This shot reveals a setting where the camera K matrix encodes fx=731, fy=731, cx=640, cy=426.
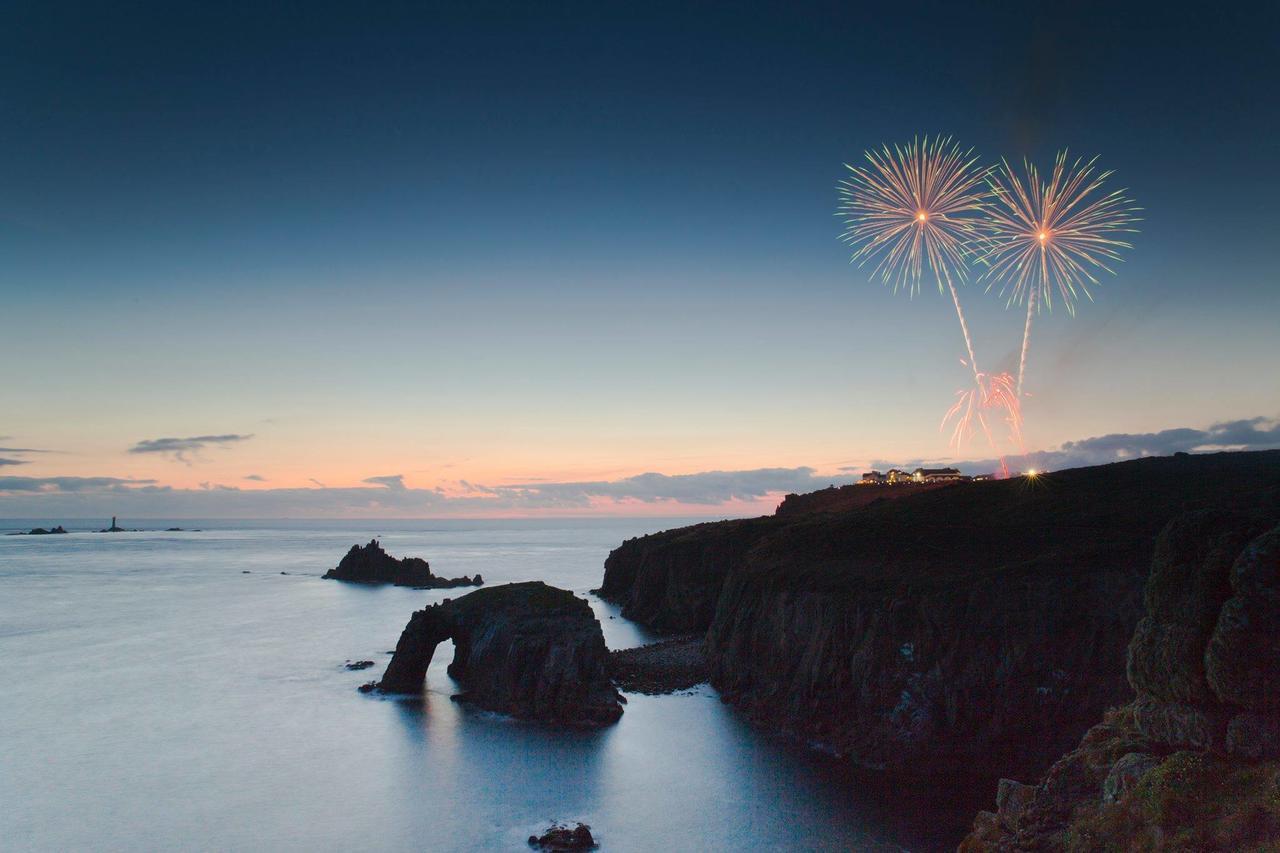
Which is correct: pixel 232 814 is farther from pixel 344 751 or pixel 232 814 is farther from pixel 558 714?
pixel 558 714

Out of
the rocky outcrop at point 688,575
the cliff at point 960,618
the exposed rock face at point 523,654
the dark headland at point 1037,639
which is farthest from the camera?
the rocky outcrop at point 688,575

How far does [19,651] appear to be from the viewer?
314 feet

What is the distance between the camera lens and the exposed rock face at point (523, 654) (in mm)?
61625

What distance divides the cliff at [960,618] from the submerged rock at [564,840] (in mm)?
21345

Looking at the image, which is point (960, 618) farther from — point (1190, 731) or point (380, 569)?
point (380, 569)

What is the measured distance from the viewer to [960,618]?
51469 millimetres

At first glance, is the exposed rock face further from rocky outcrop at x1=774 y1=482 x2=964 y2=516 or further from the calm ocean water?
rocky outcrop at x1=774 y1=482 x2=964 y2=516

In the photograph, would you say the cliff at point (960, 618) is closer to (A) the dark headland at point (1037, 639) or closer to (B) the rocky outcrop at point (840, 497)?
(A) the dark headland at point (1037, 639)

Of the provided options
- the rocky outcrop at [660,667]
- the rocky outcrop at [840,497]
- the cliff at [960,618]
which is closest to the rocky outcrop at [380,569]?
the rocky outcrop at [840,497]

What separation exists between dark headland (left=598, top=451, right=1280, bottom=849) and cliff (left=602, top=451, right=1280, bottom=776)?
0.14 m

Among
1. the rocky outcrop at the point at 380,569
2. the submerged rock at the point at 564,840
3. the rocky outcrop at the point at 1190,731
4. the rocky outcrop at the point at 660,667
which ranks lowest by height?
the rocky outcrop at the point at 660,667

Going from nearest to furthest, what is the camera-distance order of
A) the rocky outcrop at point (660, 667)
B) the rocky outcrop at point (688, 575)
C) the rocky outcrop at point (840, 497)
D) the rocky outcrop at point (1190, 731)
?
the rocky outcrop at point (1190, 731)
the rocky outcrop at point (660, 667)
the rocky outcrop at point (688, 575)
the rocky outcrop at point (840, 497)

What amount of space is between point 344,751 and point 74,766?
18.7 metres

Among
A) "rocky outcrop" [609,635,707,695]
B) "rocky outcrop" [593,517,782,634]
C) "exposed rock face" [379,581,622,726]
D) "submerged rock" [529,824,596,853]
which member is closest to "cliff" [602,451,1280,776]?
"rocky outcrop" [609,635,707,695]
